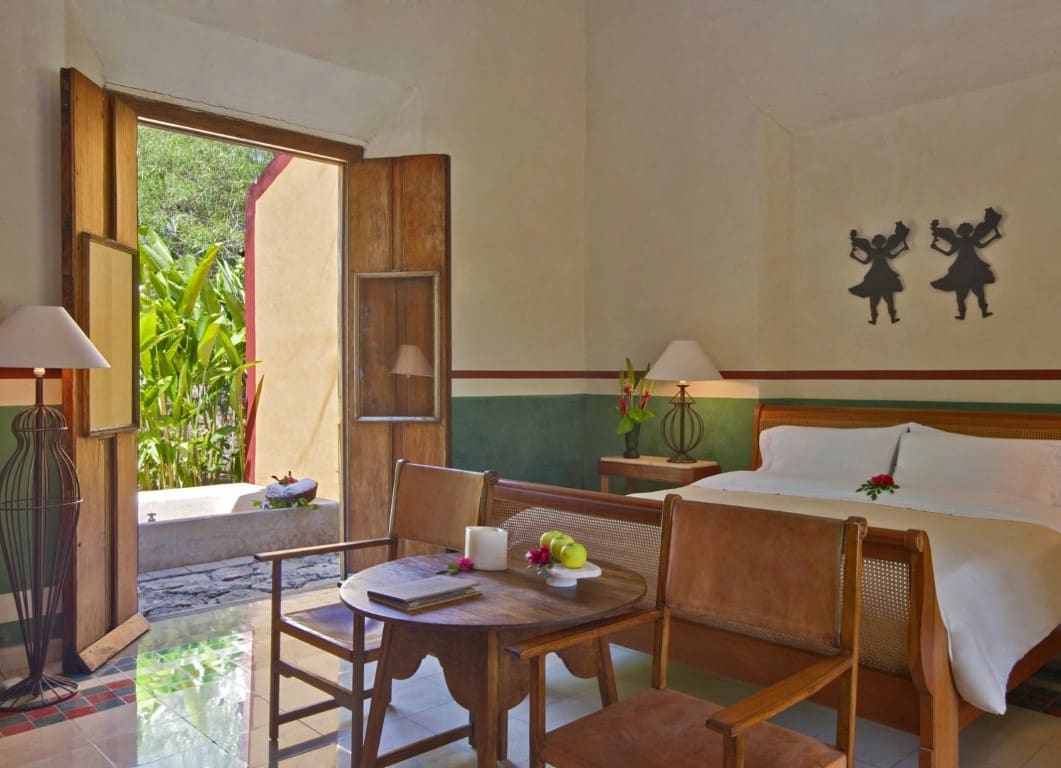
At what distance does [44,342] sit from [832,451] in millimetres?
3986

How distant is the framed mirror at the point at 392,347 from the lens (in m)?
5.43

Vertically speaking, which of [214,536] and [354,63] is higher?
[354,63]

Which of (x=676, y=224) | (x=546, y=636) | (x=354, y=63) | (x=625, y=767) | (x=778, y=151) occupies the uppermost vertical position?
(x=354, y=63)

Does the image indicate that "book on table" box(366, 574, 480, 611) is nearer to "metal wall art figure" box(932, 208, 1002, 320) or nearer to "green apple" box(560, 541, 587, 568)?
"green apple" box(560, 541, 587, 568)

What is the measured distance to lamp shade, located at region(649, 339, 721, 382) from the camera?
5.63 metres

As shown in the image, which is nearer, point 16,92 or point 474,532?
point 474,532

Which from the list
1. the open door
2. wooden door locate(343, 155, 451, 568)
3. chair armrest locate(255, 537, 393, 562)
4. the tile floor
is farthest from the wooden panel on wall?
wooden door locate(343, 155, 451, 568)

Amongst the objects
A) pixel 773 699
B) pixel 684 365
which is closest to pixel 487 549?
pixel 773 699

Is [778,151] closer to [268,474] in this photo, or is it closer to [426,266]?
[426,266]

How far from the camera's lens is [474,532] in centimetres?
264

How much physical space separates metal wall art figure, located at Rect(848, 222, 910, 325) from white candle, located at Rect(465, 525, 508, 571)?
11.7 ft

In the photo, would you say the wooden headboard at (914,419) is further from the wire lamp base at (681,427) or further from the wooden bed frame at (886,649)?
the wire lamp base at (681,427)

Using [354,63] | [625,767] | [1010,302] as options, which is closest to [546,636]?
[625,767]

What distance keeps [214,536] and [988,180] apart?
5.38 m
